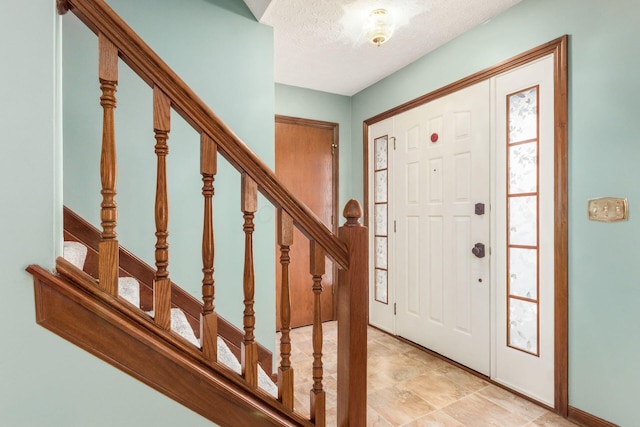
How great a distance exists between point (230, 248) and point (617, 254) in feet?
7.07

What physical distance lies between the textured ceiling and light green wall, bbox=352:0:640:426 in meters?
0.49

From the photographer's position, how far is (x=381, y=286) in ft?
10.7

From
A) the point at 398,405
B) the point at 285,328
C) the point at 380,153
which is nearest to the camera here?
the point at 285,328

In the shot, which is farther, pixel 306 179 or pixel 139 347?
pixel 306 179

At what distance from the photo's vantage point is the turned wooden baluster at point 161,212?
935 mm

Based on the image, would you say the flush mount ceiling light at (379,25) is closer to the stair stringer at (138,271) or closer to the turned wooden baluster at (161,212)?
the turned wooden baluster at (161,212)

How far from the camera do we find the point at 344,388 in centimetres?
123

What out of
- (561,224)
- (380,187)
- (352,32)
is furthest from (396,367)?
(352,32)

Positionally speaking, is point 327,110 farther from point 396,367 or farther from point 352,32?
point 396,367

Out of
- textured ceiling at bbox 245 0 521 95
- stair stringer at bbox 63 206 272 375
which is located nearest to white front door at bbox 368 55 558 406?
textured ceiling at bbox 245 0 521 95

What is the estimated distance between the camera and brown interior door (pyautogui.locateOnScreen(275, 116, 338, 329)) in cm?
323

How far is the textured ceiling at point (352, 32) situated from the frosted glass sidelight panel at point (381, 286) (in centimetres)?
194

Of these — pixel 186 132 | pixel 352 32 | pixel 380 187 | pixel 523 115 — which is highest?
pixel 352 32

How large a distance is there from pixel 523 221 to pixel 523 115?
677 mm
